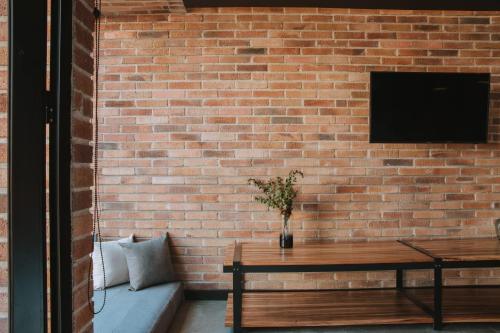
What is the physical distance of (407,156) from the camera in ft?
11.2

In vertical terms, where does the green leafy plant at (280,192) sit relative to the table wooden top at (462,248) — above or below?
above

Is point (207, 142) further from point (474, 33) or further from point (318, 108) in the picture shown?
point (474, 33)

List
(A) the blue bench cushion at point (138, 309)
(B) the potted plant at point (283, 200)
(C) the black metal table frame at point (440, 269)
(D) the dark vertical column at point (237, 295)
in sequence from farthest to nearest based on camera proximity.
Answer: (B) the potted plant at point (283, 200) < (C) the black metal table frame at point (440, 269) < (D) the dark vertical column at point (237, 295) < (A) the blue bench cushion at point (138, 309)

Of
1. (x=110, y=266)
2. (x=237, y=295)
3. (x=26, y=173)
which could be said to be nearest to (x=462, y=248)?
(x=237, y=295)

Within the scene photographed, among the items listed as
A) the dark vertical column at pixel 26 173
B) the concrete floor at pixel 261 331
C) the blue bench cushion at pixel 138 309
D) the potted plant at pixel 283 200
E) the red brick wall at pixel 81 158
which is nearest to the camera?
the dark vertical column at pixel 26 173

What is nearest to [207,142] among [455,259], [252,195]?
[252,195]

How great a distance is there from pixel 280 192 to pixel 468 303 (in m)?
1.72

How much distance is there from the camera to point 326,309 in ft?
9.57

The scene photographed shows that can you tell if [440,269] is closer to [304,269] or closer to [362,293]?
[362,293]

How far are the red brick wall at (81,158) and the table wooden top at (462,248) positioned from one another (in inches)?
92.6

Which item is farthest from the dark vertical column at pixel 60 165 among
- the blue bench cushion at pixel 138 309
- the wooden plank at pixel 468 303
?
the wooden plank at pixel 468 303

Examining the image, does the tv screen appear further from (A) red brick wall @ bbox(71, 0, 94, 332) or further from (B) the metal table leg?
(A) red brick wall @ bbox(71, 0, 94, 332)

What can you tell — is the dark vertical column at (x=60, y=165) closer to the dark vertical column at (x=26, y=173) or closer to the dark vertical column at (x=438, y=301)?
the dark vertical column at (x=26, y=173)

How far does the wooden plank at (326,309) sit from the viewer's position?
2717 millimetres
